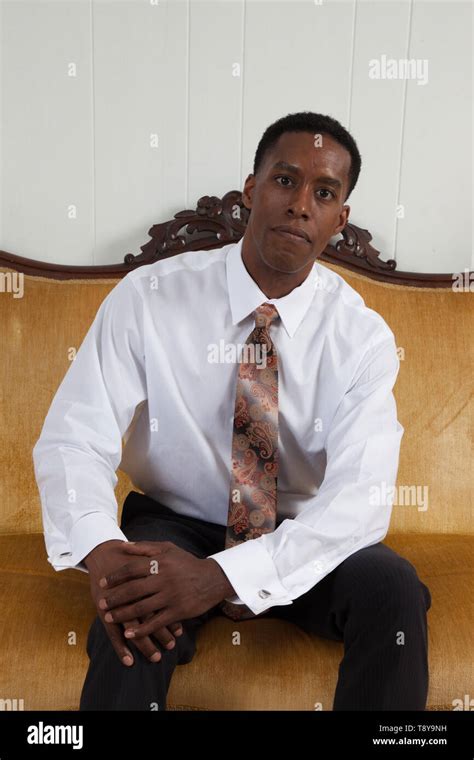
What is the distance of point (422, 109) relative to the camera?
2.18 m

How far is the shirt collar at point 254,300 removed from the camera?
162cm

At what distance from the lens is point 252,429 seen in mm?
1567

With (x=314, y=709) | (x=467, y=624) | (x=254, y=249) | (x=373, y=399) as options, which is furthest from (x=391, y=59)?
(x=314, y=709)

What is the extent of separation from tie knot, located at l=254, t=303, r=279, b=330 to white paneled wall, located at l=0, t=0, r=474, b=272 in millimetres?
694

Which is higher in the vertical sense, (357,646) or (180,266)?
(180,266)

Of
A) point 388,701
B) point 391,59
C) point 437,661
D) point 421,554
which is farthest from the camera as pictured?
point 391,59

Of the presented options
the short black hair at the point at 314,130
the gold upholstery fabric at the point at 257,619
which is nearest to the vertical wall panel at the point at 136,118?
the gold upholstery fabric at the point at 257,619

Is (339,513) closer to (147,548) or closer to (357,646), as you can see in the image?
(357,646)

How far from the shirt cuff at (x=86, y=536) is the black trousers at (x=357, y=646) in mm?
113

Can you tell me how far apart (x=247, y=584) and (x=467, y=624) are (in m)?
0.45

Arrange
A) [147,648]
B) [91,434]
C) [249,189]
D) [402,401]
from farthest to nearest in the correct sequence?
1. [402,401]
2. [249,189]
3. [91,434]
4. [147,648]

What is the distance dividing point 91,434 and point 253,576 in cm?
39

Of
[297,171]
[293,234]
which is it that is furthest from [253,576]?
[297,171]
